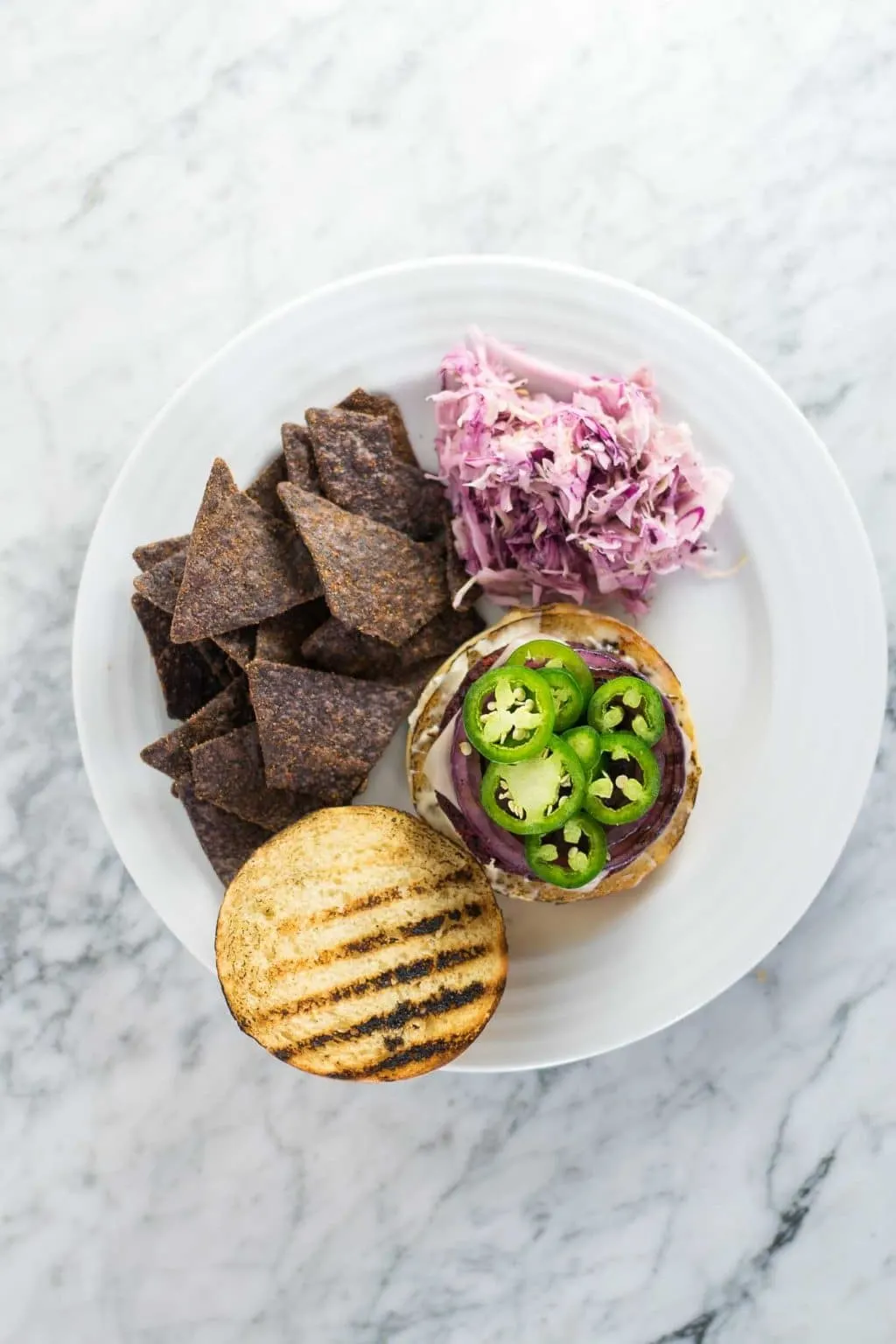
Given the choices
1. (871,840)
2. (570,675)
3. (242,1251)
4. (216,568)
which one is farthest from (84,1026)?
(871,840)

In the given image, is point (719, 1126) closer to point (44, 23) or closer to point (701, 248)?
point (701, 248)

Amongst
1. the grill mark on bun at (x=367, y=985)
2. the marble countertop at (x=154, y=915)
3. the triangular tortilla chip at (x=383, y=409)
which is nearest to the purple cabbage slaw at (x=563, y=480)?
the triangular tortilla chip at (x=383, y=409)

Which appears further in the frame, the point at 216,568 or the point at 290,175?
the point at 290,175

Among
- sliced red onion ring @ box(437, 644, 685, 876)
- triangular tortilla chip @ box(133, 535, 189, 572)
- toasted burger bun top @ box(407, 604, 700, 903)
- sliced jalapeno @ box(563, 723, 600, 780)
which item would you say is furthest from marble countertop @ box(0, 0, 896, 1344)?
sliced jalapeno @ box(563, 723, 600, 780)

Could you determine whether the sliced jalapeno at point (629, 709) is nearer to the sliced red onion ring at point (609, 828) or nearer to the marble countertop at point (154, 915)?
the sliced red onion ring at point (609, 828)

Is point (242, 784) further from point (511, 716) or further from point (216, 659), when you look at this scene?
point (511, 716)
